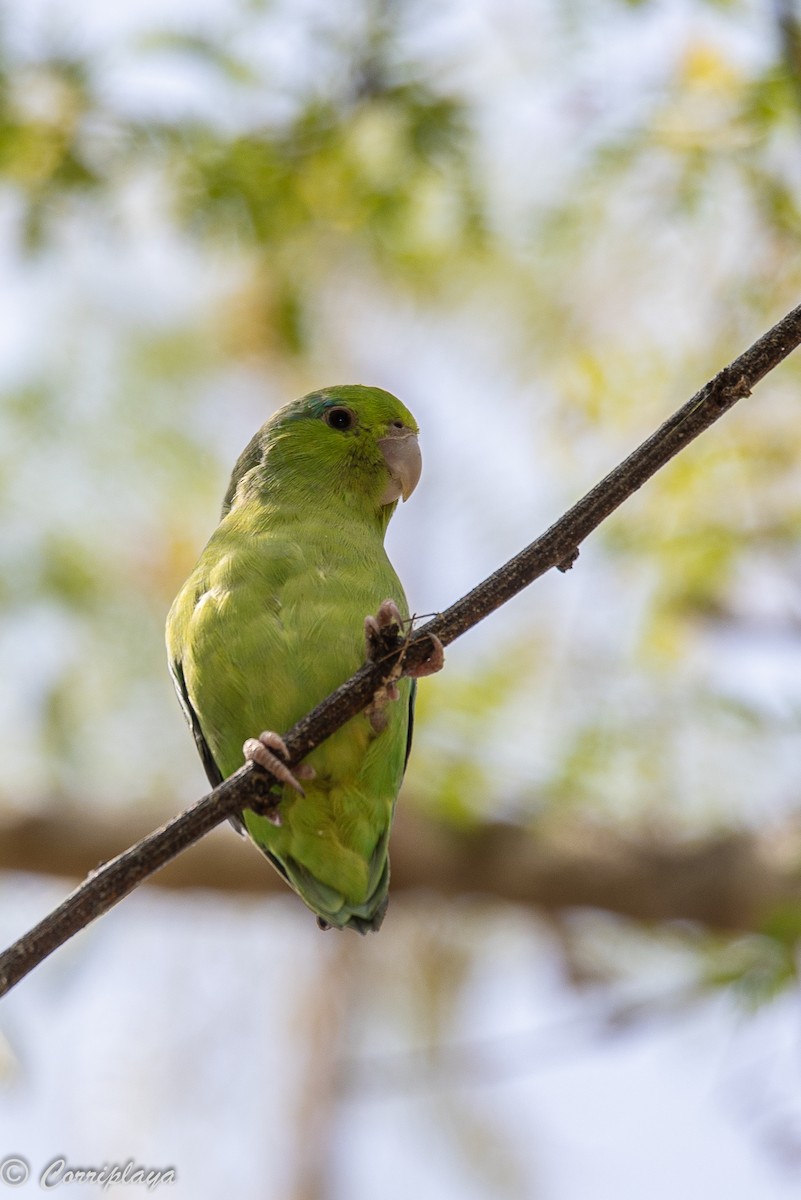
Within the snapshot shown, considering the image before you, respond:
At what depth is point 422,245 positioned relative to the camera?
5895 millimetres

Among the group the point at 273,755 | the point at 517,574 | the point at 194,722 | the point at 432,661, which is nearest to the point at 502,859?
the point at 194,722

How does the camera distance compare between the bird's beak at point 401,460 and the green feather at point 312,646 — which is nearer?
the green feather at point 312,646

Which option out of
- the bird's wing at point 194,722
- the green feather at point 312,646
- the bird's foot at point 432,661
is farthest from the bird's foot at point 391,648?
the bird's wing at point 194,722

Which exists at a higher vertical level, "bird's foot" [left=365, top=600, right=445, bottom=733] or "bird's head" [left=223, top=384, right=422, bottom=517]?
"bird's head" [left=223, top=384, right=422, bottom=517]

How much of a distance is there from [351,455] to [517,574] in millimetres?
1230

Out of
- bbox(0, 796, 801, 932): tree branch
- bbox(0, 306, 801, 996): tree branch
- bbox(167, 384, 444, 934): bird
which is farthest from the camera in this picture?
bbox(0, 796, 801, 932): tree branch

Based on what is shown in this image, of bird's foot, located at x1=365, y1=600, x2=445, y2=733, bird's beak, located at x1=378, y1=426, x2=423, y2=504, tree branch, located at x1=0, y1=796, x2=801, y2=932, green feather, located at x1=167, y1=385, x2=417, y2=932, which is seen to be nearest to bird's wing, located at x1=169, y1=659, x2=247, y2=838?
green feather, located at x1=167, y1=385, x2=417, y2=932

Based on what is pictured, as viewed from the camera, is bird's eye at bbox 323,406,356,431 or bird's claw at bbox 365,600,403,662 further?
bird's eye at bbox 323,406,356,431

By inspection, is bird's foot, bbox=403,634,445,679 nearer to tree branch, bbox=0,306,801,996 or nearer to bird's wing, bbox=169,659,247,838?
tree branch, bbox=0,306,801,996

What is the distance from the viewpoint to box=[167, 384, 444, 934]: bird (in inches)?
109

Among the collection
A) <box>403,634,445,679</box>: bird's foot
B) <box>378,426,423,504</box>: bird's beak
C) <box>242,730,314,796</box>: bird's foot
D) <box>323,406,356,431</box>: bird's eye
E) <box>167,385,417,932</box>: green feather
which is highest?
<box>323,406,356,431</box>: bird's eye

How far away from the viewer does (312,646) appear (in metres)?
2.76

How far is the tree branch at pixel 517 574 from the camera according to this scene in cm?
208

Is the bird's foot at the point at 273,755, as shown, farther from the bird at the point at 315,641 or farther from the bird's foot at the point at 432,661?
the bird's foot at the point at 432,661
